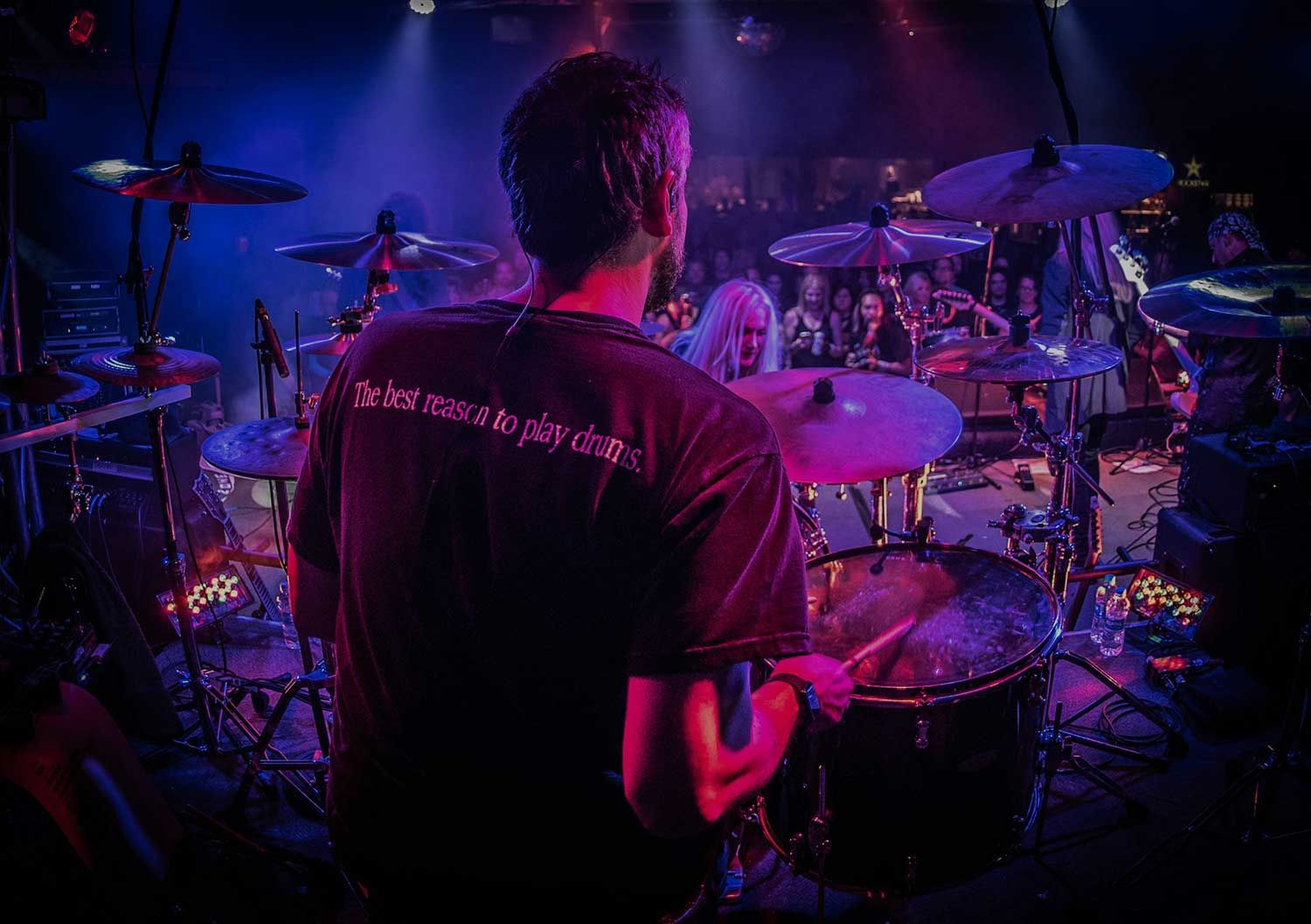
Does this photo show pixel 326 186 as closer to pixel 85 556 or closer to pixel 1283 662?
pixel 85 556

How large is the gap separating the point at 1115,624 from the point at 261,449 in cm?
375

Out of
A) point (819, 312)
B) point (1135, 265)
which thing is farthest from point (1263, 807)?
point (1135, 265)

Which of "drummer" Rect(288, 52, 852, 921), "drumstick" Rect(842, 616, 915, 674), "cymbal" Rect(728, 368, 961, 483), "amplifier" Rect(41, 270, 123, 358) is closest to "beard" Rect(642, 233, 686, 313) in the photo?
"drummer" Rect(288, 52, 852, 921)

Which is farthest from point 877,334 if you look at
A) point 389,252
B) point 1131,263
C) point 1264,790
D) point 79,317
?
point 79,317

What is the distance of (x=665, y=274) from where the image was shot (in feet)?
3.81

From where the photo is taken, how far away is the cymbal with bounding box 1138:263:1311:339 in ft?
9.29

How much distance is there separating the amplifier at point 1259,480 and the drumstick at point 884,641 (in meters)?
2.43

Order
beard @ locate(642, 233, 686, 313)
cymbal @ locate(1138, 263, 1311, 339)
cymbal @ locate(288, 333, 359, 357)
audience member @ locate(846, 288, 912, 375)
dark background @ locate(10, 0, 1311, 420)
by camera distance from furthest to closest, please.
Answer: dark background @ locate(10, 0, 1311, 420)
audience member @ locate(846, 288, 912, 375)
cymbal @ locate(288, 333, 359, 357)
cymbal @ locate(1138, 263, 1311, 339)
beard @ locate(642, 233, 686, 313)

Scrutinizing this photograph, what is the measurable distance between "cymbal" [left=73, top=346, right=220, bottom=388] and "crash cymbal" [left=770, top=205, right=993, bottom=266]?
2.30 m

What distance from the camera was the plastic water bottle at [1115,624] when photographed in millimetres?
3811

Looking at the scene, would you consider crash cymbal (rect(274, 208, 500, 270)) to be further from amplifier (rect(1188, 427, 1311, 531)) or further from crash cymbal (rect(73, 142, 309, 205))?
amplifier (rect(1188, 427, 1311, 531))

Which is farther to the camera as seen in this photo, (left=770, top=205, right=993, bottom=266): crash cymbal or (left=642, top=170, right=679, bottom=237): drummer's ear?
(left=770, top=205, right=993, bottom=266): crash cymbal

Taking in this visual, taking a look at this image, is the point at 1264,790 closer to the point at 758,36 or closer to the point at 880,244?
the point at 880,244

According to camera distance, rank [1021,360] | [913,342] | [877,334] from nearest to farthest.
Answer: [1021,360]
[913,342]
[877,334]
